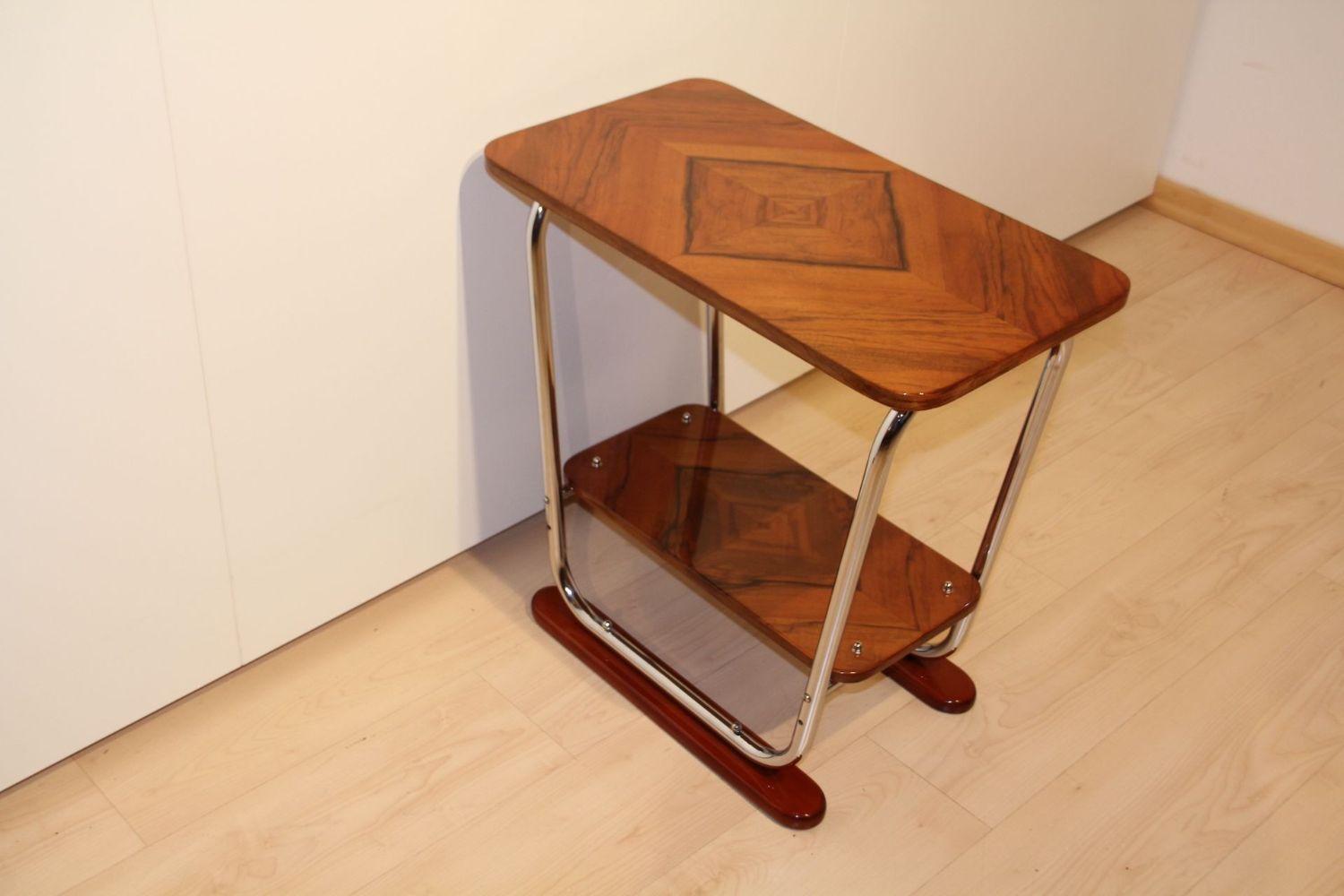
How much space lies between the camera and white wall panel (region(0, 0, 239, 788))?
1168 mm

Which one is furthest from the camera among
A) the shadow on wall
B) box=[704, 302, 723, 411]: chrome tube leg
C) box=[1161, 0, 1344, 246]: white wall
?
box=[1161, 0, 1344, 246]: white wall

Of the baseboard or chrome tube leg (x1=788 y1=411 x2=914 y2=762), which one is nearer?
chrome tube leg (x1=788 y1=411 x2=914 y2=762)

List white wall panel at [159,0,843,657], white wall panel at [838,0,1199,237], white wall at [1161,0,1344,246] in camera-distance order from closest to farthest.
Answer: white wall panel at [159,0,843,657] → white wall panel at [838,0,1199,237] → white wall at [1161,0,1344,246]

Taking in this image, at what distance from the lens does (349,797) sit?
150 centimetres

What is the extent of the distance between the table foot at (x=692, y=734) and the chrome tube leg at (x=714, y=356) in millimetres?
317

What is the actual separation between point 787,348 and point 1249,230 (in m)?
1.71

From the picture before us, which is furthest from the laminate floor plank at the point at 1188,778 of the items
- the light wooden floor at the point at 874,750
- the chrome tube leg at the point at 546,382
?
the chrome tube leg at the point at 546,382

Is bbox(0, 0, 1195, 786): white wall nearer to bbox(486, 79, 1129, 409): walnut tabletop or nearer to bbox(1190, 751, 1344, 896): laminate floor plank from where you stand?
bbox(486, 79, 1129, 409): walnut tabletop

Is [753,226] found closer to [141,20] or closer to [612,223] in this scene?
[612,223]

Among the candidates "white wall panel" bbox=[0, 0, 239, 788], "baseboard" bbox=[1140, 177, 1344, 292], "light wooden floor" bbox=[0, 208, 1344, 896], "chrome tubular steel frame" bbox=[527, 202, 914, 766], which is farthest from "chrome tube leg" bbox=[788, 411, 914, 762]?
"baseboard" bbox=[1140, 177, 1344, 292]

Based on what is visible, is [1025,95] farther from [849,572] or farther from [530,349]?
[849,572]

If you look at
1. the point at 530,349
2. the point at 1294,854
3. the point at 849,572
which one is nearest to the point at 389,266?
the point at 530,349

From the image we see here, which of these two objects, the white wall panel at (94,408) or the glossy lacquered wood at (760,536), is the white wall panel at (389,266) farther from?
the glossy lacquered wood at (760,536)

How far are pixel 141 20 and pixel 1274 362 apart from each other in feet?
5.85
